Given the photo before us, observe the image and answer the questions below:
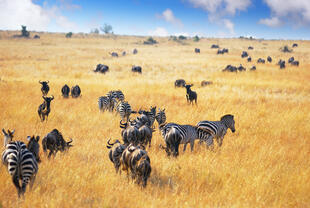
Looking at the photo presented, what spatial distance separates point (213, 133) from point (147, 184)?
3.24 meters

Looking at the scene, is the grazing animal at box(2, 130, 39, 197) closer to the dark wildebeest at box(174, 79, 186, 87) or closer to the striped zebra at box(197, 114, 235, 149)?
the striped zebra at box(197, 114, 235, 149)

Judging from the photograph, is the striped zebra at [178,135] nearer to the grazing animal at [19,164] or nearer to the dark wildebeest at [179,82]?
the grazing animal at [19,164]

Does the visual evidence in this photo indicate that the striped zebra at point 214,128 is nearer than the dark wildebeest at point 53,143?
No

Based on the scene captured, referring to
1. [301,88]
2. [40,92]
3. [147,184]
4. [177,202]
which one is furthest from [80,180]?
[301,88]

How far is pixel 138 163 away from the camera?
192 inches

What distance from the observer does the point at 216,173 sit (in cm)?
596

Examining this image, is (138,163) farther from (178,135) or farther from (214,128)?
(214,128)

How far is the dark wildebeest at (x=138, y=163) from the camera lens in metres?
4.84

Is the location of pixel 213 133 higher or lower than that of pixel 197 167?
higher

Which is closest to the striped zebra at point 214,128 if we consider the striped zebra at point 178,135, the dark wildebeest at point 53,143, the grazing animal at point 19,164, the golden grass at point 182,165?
the striped zebra at point 178,135

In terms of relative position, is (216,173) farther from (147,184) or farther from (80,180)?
(80,180)

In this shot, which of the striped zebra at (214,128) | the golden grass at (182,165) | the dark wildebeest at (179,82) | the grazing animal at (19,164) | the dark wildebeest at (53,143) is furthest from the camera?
the dark wildebeest at (179,82)

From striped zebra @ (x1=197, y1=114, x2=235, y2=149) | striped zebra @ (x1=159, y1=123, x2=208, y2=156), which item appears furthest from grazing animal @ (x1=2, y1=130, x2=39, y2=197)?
striped zebra @ (x1=197, y1=114, x2=235, y2=149)

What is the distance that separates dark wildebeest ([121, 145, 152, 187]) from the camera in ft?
15.9
